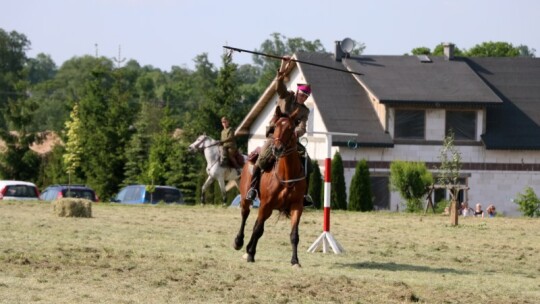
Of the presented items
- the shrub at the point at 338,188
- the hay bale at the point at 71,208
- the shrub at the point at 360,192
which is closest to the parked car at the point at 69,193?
the shrub at the point at 338,188

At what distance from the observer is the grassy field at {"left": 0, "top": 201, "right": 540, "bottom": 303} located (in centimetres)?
1499

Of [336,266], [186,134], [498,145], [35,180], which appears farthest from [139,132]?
[336,266]

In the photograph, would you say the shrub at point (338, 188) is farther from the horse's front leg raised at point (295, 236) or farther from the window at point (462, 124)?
the horse's front leg raised at point (295, 236)

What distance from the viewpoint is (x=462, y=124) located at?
2283 inches

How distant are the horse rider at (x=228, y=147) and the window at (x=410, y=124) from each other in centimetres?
2156

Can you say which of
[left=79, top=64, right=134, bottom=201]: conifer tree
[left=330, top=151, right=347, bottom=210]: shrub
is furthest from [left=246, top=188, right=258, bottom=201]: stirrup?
[left=79, top=64, right=134, bottom=201]: conifer tree

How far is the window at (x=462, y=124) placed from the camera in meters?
57.5

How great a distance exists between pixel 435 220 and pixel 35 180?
145ft

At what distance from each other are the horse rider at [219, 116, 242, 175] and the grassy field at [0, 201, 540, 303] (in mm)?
5157

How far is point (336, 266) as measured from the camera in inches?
747

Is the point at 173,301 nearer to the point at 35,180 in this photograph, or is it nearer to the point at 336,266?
the point at 336,266

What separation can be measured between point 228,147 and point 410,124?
22941 millimetres

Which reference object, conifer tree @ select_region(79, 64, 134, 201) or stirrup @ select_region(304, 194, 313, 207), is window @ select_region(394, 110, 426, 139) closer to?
conifer tree @ select_region(79, 64, 134, 201)

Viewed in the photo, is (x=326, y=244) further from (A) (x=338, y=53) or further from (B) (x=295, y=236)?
(A) (x=338, y=53)
